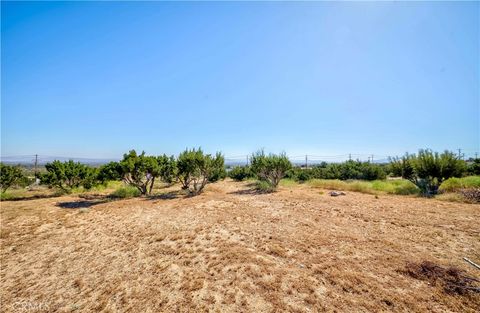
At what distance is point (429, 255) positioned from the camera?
16.7ft

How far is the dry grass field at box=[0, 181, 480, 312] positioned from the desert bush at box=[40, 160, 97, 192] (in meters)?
5.42

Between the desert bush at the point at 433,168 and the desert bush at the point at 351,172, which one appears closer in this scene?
the desert bush at the point at 433,168

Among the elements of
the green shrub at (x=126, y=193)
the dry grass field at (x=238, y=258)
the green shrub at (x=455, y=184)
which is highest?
the green shrub at (x=455, y=184)

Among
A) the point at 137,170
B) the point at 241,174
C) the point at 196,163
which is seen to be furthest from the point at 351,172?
the point at 137,170

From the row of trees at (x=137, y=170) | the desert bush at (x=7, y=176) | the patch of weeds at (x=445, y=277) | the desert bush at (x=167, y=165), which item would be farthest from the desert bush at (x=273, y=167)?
the desert bush at (x=7, y=176)

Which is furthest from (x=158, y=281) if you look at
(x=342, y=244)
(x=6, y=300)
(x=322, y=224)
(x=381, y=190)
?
(x=381, y=190)

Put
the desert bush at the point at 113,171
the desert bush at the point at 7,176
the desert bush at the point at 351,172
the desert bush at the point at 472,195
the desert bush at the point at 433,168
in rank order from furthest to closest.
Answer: the desert bush at the point at 351,172
the desert bush at the point at 7,176
the desert bush at the point at 113,171
the desert bush at the point at 433,168
the desert bush at the point at 472,195

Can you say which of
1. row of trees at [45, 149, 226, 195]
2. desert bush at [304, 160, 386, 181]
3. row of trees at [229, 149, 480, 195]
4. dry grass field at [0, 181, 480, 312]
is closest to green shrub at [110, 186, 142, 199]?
row of trees at [45, 149, 226, 195]

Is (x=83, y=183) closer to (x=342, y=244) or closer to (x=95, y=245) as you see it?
(x=95, y=245)

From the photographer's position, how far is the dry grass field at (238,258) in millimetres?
3805

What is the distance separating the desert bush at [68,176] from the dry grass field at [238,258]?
5416 mm

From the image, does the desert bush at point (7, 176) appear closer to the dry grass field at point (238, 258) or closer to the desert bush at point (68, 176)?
the desert bush at point (68, 176)

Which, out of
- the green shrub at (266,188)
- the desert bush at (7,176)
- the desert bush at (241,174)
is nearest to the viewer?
the green shrub at (266,188)

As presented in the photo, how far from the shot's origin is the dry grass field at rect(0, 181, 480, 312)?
380cm
